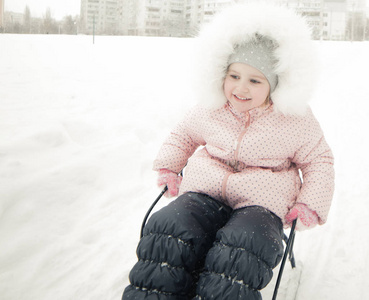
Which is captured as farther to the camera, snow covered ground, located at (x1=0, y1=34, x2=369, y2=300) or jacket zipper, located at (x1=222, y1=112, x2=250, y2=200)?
snow covered ground, located at (x1=0, y1=34, x2=369, y2=300)

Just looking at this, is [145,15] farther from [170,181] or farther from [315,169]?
[315,169]

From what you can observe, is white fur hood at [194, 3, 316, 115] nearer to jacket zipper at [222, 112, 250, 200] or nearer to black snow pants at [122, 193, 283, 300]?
jacket zipper at [222, 112, 250, 200]

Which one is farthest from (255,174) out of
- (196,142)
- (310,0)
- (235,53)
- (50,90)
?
(310,0)

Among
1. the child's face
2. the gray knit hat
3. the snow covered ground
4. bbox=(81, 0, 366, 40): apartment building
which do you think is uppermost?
bbox=(81, 0, 366, 40): apartment building

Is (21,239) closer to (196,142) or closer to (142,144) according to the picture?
Answer: (196,142)

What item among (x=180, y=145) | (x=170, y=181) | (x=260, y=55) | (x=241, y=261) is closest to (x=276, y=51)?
(x=260, y=55)

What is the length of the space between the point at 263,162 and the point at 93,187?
1.36 metres

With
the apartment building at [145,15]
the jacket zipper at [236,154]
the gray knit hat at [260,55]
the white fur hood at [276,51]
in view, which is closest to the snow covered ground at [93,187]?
the white fur hood at [276,51]

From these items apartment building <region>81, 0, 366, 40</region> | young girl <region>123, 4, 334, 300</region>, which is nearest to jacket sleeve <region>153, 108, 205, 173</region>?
young girl <region>123, 4, 334, 300</region>

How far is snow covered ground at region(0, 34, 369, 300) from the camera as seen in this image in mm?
1698

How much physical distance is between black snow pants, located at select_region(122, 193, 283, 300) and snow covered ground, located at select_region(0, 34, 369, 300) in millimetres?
448

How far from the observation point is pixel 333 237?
210 centimetres

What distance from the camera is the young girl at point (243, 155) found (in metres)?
1.29

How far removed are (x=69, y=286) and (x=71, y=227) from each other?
0.48 metres
